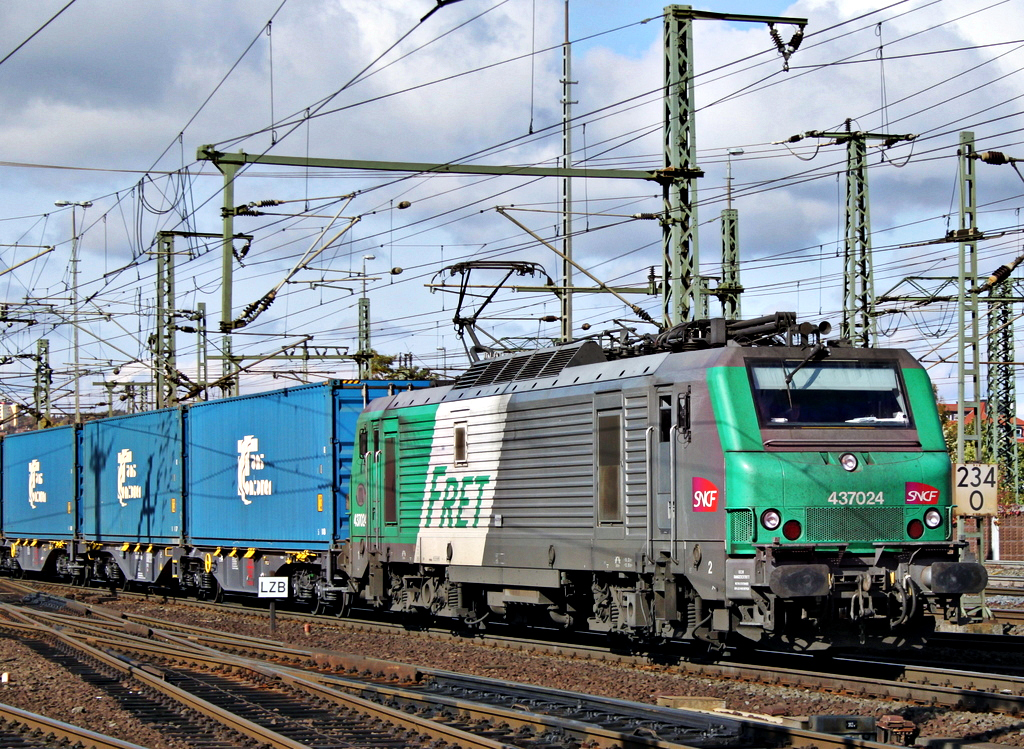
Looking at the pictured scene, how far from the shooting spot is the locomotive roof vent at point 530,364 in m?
15.7

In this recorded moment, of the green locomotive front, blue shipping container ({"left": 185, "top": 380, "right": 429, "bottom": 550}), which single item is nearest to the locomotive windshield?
the green locomotive front

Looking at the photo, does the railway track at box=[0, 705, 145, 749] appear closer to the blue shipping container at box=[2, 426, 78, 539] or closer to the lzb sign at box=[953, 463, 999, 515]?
the lzb sign at box=[953, 463, 999, 515]

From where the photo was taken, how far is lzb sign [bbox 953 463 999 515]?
18391 mm

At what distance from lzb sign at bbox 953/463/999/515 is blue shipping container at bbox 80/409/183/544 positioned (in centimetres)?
1493

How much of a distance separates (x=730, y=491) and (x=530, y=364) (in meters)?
4.57

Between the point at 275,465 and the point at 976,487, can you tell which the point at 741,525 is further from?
the point at 275,465

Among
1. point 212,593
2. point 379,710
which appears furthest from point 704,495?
point 212,593

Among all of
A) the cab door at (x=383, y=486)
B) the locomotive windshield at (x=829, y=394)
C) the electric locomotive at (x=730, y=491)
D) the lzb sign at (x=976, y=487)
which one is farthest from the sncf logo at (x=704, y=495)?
the lzb sign at (x=976, y=487)

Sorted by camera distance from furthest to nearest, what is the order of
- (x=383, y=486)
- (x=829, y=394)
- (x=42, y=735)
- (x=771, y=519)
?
(x=383, y=486) → (x=829, y=394) → (x=771, y=519) → (x=42, y=735)

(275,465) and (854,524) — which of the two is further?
(275,465)

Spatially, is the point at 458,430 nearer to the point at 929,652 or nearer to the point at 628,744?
the point at 929,652

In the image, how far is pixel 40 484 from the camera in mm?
33750

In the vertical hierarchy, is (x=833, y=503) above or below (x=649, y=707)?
above

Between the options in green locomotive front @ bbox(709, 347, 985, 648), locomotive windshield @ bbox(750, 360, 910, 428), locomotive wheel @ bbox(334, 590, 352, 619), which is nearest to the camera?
green locomotive front @ bbox(709, 347, 985, 648)
